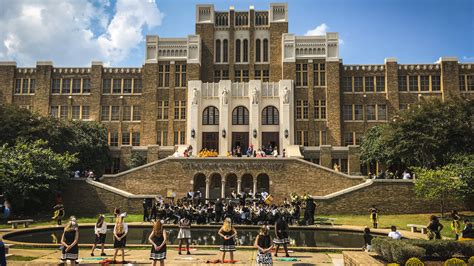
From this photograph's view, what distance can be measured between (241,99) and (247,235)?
27.4 meters

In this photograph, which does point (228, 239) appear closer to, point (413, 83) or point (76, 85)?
point (413, 83)

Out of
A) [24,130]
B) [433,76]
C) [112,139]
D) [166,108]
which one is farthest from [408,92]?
[24,130]

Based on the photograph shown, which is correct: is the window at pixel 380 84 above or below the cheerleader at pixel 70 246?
above

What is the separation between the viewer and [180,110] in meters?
55.2

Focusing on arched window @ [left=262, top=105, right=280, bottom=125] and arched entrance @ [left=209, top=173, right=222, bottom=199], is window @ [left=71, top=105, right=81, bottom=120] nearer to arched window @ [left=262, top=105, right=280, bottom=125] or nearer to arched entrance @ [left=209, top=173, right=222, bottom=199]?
arched entrance @ [left=209, top=173, right=222, bottom=199]

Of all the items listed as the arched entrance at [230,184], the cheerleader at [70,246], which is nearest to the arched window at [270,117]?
the arched entrance at [230,184]

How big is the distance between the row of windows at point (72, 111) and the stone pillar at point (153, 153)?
1132cm

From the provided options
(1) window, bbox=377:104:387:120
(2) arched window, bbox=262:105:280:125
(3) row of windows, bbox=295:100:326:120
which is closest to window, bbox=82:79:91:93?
(2) arched window, bbox=262:105:280:125

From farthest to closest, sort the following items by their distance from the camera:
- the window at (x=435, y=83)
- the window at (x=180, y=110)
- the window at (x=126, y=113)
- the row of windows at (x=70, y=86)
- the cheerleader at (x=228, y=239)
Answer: the row of windows at (x=70, y=86) → the window at (x=126, y=113) → the window at (x=180, y=110) → the window at (x=435, y=83) → the cheerleader at (x=228, y=239)

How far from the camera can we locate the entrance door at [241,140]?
5078 cm

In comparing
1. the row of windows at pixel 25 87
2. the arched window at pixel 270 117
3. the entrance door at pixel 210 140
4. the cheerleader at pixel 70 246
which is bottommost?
the cheerleader at pixel 70 246

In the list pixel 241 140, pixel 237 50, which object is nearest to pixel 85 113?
pixel 237 50

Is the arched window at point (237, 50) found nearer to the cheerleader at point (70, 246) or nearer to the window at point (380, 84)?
the window at point (380, 84)

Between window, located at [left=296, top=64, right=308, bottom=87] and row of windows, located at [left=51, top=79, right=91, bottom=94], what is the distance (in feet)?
85.0
